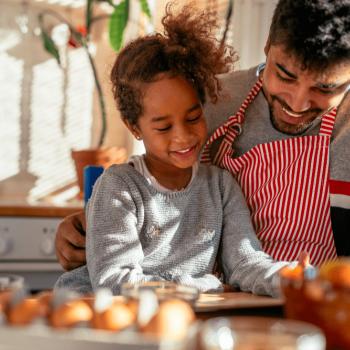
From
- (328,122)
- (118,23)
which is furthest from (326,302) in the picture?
(118,23)

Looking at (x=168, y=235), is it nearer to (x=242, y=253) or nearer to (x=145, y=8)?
(x=242, y=253)

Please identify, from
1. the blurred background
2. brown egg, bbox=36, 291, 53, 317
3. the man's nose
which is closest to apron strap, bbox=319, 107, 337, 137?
the man's nose

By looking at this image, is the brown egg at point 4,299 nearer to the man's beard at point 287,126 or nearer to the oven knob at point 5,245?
the man's beard at point 287,126

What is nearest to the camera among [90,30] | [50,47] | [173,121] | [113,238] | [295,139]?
[113,238]

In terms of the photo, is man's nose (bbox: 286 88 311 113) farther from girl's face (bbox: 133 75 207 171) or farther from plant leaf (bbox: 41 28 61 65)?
plant leaf (bbox: 41 28 61 65)

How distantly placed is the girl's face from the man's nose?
172 mm

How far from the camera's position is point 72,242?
1.64 meters

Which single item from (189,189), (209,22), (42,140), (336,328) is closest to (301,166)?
(189,189)

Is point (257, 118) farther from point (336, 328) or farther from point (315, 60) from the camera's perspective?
point (336, 328)

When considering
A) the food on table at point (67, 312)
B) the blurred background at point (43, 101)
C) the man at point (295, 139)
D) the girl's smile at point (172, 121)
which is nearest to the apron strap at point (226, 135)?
the man at point (295, 139)

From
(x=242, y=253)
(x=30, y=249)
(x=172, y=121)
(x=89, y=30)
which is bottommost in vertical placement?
(x=30, y=249)

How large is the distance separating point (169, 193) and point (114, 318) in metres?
0.75

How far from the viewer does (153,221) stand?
1.40m

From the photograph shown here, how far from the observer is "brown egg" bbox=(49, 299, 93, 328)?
70cm
